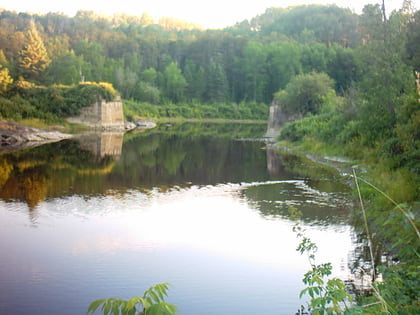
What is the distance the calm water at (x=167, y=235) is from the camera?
9312 millimetres

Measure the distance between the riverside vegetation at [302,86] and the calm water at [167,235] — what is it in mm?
1677

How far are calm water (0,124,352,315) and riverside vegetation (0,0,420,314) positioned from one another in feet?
5.50

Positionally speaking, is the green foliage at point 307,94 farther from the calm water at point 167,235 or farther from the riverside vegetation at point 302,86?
the calm water at point 167,235

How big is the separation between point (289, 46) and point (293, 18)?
67634 mm

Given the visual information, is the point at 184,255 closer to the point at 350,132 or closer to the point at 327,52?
the point at 350,132

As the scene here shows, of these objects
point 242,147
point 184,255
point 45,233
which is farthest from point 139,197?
point 242,147

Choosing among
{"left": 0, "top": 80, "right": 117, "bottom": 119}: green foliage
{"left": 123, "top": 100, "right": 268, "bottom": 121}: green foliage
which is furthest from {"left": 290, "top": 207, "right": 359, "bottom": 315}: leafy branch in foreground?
{"left": 123, "top": 100, "right": 268, "bottom": 121}: green foliage

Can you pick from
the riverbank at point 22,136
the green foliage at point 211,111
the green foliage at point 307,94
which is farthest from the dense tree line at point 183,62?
the green foliage at point 307,94

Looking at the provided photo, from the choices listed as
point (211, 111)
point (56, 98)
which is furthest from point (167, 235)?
point (211, 111)

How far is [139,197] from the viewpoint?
18562mm

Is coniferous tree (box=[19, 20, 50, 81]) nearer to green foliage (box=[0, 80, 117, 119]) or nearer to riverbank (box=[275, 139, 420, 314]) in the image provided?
green foliage (box=[0, 80, 117, 119])

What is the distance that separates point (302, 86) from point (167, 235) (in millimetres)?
36464

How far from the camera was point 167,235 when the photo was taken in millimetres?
13312

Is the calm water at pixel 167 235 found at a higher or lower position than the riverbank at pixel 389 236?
lower
